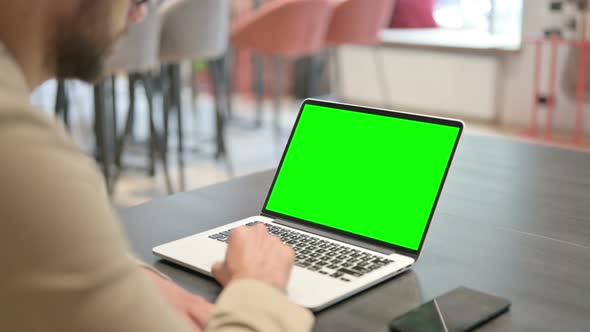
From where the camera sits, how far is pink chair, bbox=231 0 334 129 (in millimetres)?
4238

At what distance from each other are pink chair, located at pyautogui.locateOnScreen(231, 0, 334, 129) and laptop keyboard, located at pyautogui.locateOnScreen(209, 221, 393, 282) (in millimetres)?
3115

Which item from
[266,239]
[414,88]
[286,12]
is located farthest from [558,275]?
[414,88]

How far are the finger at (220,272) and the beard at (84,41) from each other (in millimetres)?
320

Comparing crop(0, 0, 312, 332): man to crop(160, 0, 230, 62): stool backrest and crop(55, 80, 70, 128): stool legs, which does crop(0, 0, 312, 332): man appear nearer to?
crop(160, 0, 230, 62): stool backrest

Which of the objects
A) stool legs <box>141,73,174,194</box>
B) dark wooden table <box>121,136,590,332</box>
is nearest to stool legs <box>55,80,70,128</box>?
stool legs <box>141,73,174,194</box>

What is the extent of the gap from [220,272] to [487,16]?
475 cm

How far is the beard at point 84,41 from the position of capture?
76cm

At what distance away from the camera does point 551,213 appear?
141cm

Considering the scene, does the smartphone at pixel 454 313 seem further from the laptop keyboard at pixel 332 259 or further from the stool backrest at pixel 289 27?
the stool backrest at pixel 289 27

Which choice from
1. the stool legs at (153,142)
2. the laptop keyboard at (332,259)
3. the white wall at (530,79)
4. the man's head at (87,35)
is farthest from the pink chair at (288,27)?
the man's head at (87,35)

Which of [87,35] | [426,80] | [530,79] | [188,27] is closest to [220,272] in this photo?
[87,35]

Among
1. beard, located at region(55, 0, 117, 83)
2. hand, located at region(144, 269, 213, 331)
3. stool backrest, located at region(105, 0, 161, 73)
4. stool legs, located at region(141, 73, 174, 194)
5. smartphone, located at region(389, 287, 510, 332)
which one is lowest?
stool legs, located at region(141, 73, 174, 194)

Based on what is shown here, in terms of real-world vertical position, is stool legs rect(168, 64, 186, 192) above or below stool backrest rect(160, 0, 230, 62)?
below

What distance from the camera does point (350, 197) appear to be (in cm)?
128
